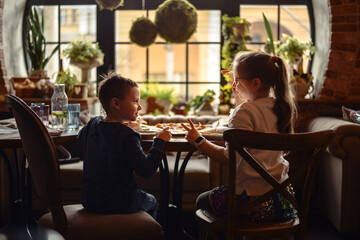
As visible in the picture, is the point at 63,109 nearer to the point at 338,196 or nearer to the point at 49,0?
the point at 338,196

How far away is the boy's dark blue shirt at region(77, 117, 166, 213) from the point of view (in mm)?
2104

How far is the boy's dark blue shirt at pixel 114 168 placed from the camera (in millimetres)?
2104

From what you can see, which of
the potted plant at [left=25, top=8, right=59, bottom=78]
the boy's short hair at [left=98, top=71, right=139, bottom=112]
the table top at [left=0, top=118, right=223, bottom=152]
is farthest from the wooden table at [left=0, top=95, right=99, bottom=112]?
the boy's short hair at [left=98, top=71, right=139, bottom=112]

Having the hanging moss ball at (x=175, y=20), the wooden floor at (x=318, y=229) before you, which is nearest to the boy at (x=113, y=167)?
the wooden floor at (x=318, y=229)

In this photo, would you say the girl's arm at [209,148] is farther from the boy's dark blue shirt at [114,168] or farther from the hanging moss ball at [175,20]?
the hanging moss ball at [175,20]

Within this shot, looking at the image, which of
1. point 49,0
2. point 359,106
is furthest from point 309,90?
point 49,0

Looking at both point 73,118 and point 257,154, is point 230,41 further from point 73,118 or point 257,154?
point 257,154

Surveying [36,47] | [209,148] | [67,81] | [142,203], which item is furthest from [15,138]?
[36,47]

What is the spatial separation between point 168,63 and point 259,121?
12.9 meters

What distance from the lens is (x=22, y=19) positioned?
5098 millimetres

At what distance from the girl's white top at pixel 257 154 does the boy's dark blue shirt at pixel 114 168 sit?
0.37 m

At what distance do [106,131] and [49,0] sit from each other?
11.0ft

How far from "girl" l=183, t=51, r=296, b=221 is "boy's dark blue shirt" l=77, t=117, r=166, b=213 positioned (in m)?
0.31

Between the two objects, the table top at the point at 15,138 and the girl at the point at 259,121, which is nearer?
the girl at the point at 259,121
